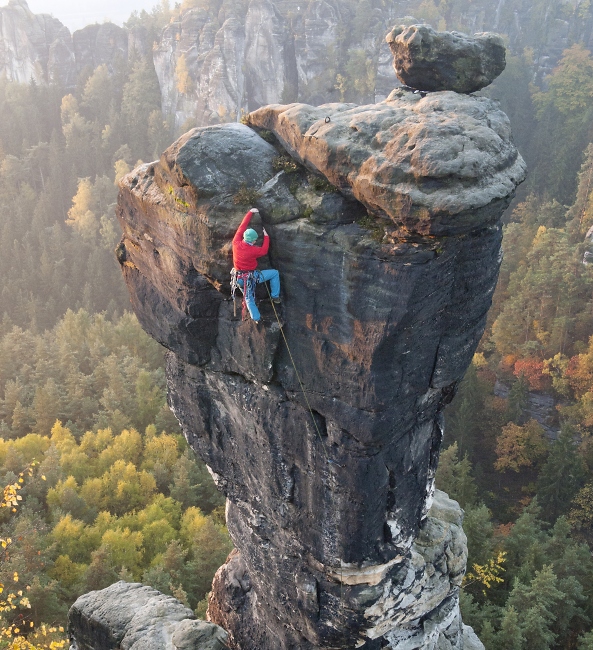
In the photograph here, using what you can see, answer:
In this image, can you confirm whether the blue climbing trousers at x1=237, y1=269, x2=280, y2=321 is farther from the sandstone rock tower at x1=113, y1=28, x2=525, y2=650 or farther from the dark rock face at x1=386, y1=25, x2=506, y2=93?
the dark rock face at x1=386, y1=25, x2=506, y2=93

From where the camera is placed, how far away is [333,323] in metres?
10.6

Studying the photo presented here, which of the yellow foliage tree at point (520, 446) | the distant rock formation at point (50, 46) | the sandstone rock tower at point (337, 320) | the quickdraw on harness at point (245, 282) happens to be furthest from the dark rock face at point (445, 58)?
the distant rock formation at point (50, 46)

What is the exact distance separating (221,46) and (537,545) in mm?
66641

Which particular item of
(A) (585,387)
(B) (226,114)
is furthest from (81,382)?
(B) (226,114)

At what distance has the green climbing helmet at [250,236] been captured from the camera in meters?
10.1

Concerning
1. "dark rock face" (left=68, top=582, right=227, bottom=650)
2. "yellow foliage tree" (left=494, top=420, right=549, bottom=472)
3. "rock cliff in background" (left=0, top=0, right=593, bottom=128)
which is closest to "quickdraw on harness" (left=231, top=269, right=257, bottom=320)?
"dark rock face" (left=68, top=582, right=227, bottom=650)

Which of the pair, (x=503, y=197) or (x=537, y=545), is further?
(x=537, y=545)

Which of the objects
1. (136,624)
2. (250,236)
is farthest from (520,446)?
(250,236)

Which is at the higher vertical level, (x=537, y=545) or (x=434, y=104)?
(x=434, y=104)

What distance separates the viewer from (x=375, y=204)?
9664 millimetres

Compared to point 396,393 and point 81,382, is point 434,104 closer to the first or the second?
point 396,393

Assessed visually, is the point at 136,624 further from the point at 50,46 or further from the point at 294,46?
the point at 50,46

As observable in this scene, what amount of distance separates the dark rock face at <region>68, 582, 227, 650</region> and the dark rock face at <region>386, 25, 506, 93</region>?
42.2 feet

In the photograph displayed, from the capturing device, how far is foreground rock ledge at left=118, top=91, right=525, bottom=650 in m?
9.74
